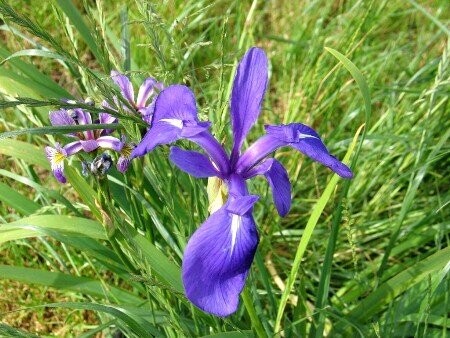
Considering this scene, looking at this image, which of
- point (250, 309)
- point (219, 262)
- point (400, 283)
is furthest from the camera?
point (400, 283)

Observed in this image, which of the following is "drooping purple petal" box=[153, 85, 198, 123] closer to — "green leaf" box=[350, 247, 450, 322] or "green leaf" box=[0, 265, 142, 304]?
"green leaf" box=[0, 265, 142, 304]

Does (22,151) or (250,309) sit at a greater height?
(22,151)

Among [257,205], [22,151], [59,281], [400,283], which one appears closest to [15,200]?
[22,151]

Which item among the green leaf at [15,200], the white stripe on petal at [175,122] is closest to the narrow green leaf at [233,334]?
the white stripe on petal at [175,122]

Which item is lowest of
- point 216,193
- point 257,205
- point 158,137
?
point 257,205

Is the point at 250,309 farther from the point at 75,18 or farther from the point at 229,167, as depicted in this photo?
the point at 75,18

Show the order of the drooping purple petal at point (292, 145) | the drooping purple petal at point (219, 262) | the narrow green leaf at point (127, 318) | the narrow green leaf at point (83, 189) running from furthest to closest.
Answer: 1. the narrow green leaf at point (83, 189)
2. the narrow green leaf at point (127, 318)
3. the drooping purple petal at point (292, 145)
4. the drooping purple petal at point (219, 262)

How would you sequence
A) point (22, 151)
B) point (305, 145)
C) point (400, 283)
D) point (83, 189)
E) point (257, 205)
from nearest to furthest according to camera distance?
point (305, 145)
point (83, 189)
point (400, 283)
point (22, 151)
point (257, 205)

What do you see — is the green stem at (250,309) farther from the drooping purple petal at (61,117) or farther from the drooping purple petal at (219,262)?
the drooping purple petal at (61,117)

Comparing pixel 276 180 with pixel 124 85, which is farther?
pixel 124 85
